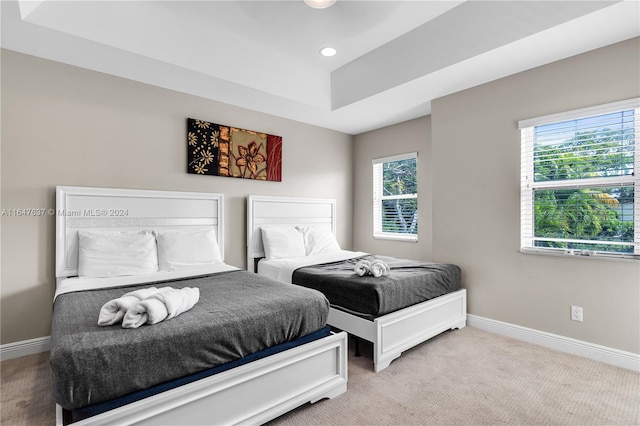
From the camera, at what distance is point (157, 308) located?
60.4 inches

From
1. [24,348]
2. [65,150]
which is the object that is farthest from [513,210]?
[24,348]

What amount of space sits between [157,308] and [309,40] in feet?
8.71

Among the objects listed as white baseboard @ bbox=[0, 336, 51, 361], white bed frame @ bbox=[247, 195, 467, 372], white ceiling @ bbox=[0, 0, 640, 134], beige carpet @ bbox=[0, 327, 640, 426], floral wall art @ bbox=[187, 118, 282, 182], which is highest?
white ceiling @ bbox=[0, 0, 640, 134]

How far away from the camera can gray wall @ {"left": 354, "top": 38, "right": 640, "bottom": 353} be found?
242cm

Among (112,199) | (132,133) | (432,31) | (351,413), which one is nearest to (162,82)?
(132,133)

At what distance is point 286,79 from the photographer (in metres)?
3.39

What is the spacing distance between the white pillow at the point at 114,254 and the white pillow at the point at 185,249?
108mm

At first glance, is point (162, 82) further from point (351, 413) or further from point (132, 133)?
point (351, 413)

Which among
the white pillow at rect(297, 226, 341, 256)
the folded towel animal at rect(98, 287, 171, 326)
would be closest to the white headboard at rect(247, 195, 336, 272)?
the white pillow at rect(297, 226, 341, 256)

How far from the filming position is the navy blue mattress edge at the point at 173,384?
1.24 metres

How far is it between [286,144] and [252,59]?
1300mm

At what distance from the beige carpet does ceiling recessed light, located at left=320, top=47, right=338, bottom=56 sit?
286 cm

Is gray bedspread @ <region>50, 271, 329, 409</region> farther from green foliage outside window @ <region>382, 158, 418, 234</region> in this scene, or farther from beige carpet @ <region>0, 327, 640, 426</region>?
green foliage outside window @ <region>382, 158, 418, 234</region>

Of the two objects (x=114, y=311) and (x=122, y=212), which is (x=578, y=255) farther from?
→ (x=122, y=212)
